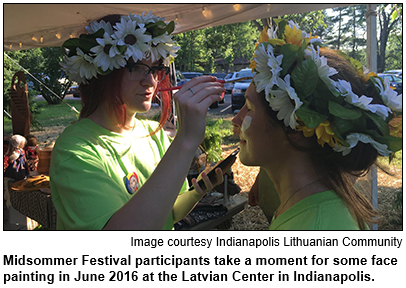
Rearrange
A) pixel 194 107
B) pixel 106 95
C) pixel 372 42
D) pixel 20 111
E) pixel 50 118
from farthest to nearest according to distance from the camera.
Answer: pixel 50 118 < pixel 20 111 < pixel 372 42 < pixel 106 95 < pixel 194 107

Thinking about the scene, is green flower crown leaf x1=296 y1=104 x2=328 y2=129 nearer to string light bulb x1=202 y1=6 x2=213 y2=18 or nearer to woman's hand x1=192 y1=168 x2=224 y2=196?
woman's hand x1=192 y1=168 x2=224 y2=196

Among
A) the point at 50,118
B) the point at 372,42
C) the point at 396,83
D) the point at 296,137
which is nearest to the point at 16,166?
the point at 296,137

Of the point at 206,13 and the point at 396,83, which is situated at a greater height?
the point at 206,13

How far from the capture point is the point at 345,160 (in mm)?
1285

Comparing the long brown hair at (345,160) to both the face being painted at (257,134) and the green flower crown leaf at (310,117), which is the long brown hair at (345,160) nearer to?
the face being painted at (257,134)

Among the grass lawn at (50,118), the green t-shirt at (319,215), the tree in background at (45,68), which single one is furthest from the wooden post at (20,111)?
the tree in background at (45,68)

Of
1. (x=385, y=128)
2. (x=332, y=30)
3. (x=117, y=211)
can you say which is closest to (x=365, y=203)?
(x=385, y=128)

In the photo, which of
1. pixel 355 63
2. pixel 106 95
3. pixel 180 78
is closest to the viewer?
pixel 355 63

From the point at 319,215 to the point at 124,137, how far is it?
41.0 inches

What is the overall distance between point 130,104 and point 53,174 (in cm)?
54

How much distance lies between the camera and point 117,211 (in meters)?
1.08

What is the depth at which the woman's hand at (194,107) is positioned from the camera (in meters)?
1.13

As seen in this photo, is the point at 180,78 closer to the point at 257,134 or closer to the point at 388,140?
the point at 257,134

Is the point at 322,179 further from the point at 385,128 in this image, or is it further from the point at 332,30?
the point at 332,30
